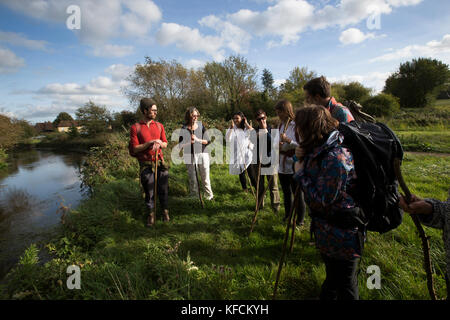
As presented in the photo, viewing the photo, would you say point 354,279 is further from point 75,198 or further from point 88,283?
point 75,198

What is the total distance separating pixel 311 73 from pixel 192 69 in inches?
659

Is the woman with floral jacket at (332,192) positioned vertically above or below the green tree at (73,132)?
below

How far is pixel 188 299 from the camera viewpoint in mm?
1996

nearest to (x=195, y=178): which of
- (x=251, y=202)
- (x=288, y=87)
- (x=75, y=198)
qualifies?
(x=251, y=202)

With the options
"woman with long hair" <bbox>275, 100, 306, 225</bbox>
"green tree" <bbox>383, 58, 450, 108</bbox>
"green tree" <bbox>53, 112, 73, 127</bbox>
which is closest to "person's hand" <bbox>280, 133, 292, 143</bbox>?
"woman with long hair" <bbox>275, 100, 306, 225</bbox>

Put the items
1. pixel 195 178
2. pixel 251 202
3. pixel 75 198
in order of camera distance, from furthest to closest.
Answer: pixel 75 198
pixel 195 178
pixel 251 202

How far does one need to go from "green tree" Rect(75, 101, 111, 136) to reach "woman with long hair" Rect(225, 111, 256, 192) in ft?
73.5

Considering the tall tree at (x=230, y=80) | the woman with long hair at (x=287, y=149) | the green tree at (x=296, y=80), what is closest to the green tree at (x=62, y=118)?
the tall tree at (x=230, y=80)

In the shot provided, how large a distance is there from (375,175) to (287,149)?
1673 millimetres

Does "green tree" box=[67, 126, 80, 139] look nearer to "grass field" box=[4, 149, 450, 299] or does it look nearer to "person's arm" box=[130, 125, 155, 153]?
"grass field" box=[4, 149, 450, 299]

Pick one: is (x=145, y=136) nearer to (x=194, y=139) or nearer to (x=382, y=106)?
(x=194, y=139)

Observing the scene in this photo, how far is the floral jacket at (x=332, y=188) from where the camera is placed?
4.85 feet

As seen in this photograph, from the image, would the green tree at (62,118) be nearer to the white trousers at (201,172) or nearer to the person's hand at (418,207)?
the white trousers at (201,172)

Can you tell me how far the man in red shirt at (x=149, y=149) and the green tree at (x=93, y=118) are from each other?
22507 millimetres
